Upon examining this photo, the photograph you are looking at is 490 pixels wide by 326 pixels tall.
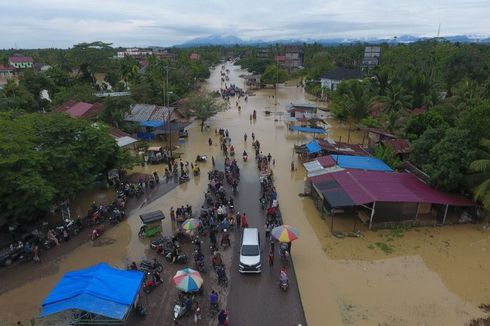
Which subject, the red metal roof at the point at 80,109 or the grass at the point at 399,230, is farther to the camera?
the red metal roof at the point at 80,109

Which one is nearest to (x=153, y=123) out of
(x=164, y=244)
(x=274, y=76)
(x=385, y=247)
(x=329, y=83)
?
(x=164, y=244)

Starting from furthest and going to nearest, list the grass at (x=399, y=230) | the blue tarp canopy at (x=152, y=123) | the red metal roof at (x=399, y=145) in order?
1. the blue tarp canopy at (x=152, y=123)
2. the red metal roof at (x=399, y=145)
3. the grass at (x=399, y=230)

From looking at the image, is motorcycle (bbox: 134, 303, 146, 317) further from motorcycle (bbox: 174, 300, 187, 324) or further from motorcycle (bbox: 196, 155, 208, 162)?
motorcycle (bbox: 196, 155, 208, 162)

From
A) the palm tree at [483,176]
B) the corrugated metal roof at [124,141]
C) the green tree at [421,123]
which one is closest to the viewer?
the palm tree at [483,176]

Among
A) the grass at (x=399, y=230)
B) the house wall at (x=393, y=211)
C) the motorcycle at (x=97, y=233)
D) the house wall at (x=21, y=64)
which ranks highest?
the house wall at (x=21, y=64)

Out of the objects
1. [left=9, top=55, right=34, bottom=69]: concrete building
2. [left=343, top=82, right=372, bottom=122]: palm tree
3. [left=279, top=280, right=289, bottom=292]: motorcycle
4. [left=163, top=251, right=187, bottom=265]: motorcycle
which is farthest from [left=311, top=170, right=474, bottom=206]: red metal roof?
[left=9, top=55, right=34, bottom=69]: concrete building

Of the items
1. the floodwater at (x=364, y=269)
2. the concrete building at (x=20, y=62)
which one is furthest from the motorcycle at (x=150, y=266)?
the concrete building at (x=20, y=62)

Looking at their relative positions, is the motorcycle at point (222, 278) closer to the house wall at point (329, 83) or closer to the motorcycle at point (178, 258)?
the motorcycle at point (178, 258)

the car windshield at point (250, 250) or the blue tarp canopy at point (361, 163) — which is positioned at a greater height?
the blue tarp canopy at point (361, 163)
